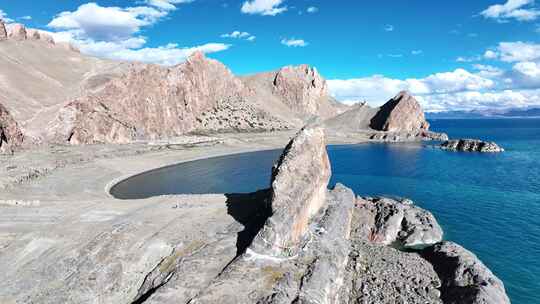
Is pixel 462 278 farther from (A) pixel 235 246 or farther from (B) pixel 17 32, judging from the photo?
(B) pixel 17 32

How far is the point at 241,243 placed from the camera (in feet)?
120

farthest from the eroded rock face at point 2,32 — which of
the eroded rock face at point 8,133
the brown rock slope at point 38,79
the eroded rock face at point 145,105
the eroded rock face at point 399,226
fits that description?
the eroded rock face at point 399,226

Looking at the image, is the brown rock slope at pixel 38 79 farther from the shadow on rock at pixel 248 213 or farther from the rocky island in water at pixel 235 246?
the shadow on rock at pixel 248 213

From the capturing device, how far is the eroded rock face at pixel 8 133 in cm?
9625

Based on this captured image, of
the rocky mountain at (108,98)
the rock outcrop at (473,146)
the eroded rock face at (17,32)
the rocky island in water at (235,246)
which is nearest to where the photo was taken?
the rocky island in water at (235,246)

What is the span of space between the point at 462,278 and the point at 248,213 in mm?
23244

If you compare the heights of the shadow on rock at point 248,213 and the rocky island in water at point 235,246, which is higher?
the shadow on rock at point 248,213

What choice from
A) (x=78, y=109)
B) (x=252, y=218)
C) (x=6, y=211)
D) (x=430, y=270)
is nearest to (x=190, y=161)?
(x=78, y=109)

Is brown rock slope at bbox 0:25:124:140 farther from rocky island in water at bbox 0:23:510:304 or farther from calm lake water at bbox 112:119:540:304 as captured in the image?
calm lake water at bbox 112:119:540:304

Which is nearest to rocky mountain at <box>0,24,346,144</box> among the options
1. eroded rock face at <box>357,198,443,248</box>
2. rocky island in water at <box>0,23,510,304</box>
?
rocky island in water at <box>0,23,510,304</box>

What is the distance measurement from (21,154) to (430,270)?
319ft

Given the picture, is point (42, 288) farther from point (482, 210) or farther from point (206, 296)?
point (482, 210)

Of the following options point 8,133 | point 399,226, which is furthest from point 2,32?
point 399,226

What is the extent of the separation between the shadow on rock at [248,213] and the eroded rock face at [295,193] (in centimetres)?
196
